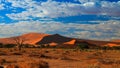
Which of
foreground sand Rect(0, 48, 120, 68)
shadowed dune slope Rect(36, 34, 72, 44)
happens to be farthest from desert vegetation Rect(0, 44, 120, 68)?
shadowed dune slope Rect(36, 34, 72, 44)

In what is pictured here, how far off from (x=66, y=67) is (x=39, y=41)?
15198cm

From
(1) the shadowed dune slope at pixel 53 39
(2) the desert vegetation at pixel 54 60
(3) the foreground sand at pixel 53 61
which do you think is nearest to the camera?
(3) the foreground sand at pixel 53 61

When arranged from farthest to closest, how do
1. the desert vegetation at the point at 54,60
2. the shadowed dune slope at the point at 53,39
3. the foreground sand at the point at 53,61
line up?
the shadowed dune slope at the point at 53,39 → the desert vegetation at the point at 54,60 → the foreground sand at the point at 53,61

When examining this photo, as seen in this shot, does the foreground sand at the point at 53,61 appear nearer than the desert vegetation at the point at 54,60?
Yes

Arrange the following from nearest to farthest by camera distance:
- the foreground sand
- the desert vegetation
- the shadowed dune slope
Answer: the foreground sand, the desert vegetation, the shadowed dune slope

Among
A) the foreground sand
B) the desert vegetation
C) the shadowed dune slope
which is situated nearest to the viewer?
the foreground sand

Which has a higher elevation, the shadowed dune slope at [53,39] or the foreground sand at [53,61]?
the foreground sand at [53,61]

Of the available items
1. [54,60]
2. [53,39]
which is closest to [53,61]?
[54,60]

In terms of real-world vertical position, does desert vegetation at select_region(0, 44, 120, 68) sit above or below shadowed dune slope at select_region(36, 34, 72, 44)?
above

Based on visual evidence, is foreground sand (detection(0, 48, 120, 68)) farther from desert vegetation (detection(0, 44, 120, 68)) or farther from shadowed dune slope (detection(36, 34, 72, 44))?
shadowed dune slope (detection(36, 34, 72, 44))

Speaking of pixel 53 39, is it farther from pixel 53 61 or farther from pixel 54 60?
pixel 53 61

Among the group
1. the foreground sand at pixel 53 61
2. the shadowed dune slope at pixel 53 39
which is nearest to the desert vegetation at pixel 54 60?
the foreground sand at pixel 53 61

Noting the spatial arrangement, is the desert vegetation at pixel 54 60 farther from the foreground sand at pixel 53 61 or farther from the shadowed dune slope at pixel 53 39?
the shadowed dune slope at pixel 53 39

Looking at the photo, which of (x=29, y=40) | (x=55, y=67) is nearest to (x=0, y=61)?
(x=55, y=67)
